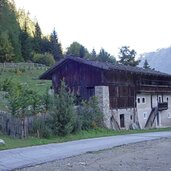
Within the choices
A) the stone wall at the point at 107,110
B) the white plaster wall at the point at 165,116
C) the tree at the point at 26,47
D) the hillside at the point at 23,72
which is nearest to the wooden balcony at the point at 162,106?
the white plaster wall at the point at 165,116

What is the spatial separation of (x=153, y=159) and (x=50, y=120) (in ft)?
37.9

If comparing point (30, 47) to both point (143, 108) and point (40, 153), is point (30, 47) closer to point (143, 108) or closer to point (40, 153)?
point (143, 108)

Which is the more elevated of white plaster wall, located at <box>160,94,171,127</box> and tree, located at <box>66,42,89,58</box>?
tree, located at <box>66,42,89,58</box>

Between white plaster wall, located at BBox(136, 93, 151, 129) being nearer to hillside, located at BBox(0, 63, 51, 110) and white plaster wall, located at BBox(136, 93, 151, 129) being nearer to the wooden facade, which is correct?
the wooden facade

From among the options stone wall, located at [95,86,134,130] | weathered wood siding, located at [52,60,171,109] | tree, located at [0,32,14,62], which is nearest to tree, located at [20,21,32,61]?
tree, located at [0,32,14,62]

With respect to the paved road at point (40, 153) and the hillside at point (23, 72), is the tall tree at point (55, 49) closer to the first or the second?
the hillside at point (23, 72)

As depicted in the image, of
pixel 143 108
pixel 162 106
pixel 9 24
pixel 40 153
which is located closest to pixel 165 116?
pixel 162 106

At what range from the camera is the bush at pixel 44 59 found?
105 meters

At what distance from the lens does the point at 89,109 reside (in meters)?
32.7

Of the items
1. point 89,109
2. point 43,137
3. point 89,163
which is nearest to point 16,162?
point 89,163

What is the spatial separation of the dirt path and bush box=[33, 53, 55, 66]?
86122 mm

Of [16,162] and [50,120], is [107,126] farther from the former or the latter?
[16,162]

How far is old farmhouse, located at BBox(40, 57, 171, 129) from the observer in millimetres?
40094

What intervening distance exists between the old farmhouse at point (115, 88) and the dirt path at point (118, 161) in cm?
1928
